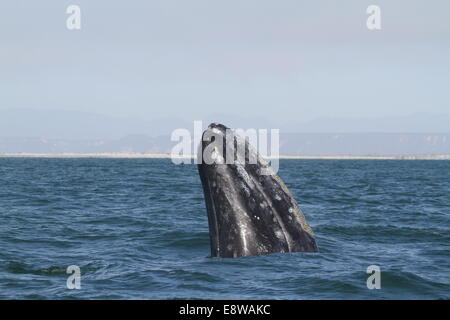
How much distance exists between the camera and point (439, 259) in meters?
12.5

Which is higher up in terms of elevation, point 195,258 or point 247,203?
point 247,203

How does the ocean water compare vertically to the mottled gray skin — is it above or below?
below

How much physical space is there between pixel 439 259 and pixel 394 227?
4.40 m

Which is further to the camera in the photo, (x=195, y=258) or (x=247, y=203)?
(x=195, y=258)

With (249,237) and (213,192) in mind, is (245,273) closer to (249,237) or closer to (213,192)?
(249,237)

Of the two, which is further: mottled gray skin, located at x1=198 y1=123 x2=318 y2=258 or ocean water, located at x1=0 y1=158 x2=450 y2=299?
mottled gray skin, located at x1=198 y1=123 x2=318 y2=258

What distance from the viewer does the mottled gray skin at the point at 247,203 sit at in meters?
10.0

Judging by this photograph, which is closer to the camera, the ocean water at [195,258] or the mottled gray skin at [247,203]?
the ocean water at [195,258]

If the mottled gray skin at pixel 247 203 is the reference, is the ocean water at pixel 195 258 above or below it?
below

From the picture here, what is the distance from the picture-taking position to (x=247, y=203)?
33.1 ft

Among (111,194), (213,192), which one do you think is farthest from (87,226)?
(111,194)

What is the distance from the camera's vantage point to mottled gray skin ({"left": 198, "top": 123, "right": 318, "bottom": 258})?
10047 mm
